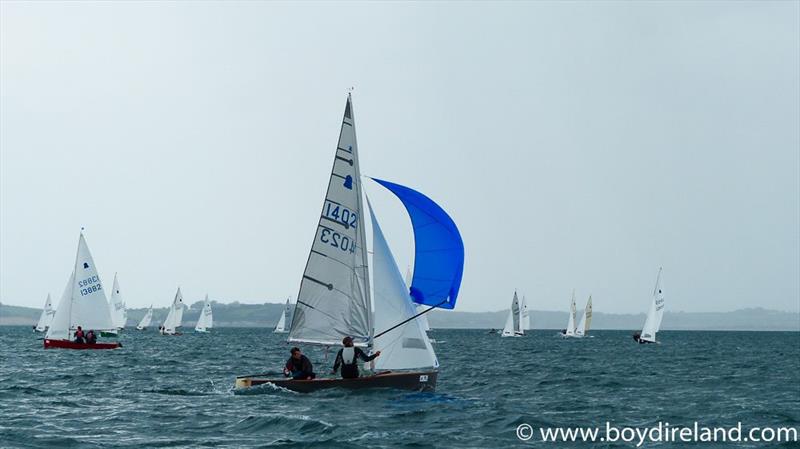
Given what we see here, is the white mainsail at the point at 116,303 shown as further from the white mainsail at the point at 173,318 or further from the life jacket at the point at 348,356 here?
the life jacket at the point at 348,356

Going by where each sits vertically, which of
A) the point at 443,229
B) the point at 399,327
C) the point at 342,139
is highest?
the point at 342,139

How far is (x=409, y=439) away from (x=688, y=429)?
726 cm

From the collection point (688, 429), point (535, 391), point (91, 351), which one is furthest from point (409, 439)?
point (91, 351)

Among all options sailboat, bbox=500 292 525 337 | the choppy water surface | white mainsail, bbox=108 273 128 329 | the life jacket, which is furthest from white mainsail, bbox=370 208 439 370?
sailboat, bbox=500 292 525 337

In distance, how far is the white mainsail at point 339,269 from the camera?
87.9ft

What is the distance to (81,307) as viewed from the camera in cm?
5788

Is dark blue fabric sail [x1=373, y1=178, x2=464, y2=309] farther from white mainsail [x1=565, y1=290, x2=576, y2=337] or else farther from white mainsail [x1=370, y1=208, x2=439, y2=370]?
white mainsail [x1=565, y1=290, x2=576, y2=337]

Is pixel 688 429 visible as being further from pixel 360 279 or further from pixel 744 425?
pixel 360 279

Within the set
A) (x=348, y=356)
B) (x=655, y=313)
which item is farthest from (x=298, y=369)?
(x=655, y=313)

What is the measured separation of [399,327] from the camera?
26391 mm

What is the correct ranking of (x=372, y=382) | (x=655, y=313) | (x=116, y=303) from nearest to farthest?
(x=372, y=382) → (x=655, y=313) → (x=116, y=303)

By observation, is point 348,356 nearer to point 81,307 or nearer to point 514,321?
point 81,307

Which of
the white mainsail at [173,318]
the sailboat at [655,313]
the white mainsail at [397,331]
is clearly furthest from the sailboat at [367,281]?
the white mainsail at [173,318]

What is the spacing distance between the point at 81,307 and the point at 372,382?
3757 cm
